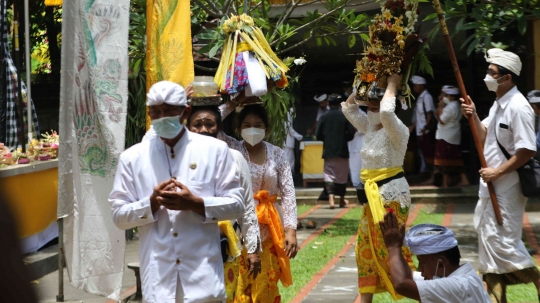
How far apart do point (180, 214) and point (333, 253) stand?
19.5 ft

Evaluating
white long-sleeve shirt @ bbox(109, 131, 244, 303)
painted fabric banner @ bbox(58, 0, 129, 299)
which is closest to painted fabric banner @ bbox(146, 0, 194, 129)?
painted fabric banner @ bbox(58, 0, 129, 299)

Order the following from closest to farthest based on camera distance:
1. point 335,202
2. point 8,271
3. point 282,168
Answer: point 8,271, point 282,168, point 335,202

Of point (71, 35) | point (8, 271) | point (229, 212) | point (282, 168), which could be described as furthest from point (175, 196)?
point (8, 271)

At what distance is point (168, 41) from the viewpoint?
5766 mm

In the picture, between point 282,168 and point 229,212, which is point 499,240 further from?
point 229,212

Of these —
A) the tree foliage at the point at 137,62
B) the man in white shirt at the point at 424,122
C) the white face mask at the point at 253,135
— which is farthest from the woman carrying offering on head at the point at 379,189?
the man in white shirt at the point at 424,122

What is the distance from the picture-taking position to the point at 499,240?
616cm

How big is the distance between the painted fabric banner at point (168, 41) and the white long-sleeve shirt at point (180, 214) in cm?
163

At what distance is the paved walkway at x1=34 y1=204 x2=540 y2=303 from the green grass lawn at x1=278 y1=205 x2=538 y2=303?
0.08 m

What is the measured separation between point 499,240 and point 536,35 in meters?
8.21

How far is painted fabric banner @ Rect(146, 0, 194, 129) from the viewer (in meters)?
5.77

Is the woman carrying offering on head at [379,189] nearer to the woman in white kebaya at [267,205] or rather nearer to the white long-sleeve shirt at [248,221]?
the woman in white kebaya at [267,205]

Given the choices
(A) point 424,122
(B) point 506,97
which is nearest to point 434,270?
(B) point 506,97

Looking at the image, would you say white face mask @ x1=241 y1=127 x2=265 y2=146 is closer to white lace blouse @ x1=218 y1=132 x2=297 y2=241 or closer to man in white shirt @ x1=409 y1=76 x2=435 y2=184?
white lace blouse @ x1=218 y1=132 x2=297 y2=241
